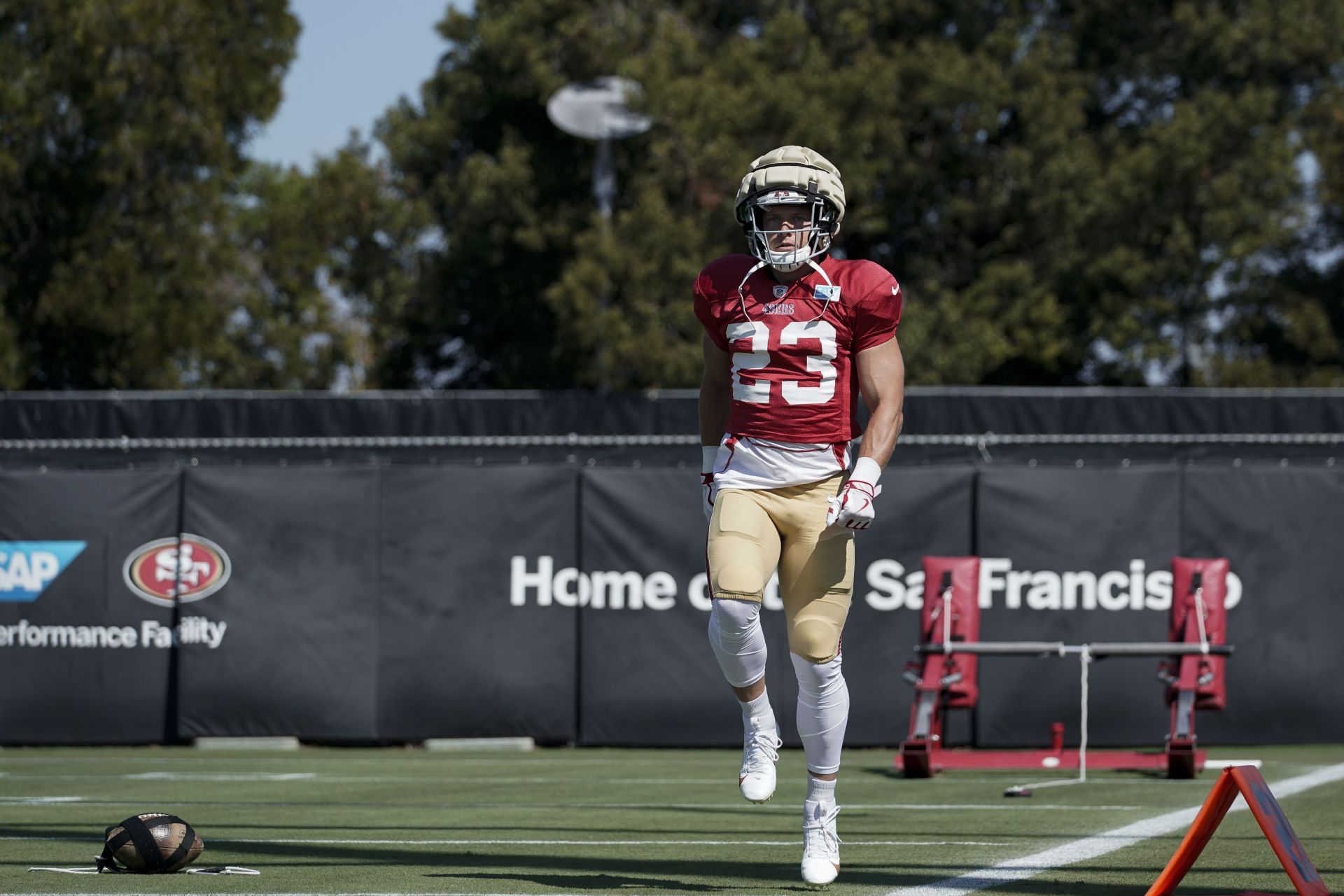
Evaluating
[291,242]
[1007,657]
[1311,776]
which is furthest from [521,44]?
[1311,776]

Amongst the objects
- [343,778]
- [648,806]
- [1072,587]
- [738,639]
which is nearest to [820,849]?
[738,639]

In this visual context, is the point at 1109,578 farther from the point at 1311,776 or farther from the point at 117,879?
the point at 117,879

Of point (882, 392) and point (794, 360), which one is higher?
point (794, 360)

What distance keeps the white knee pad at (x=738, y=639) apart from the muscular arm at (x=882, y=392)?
25.3 inches

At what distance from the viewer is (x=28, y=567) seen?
45.5 ft

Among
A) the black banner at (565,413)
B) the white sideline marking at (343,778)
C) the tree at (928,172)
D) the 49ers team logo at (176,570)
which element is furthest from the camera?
the tree at (928,172)

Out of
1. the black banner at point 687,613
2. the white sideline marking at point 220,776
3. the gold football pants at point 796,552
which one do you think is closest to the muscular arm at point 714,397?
the gold football pants at point 796,552

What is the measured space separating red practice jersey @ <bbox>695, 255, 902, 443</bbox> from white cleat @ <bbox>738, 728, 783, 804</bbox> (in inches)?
38.8

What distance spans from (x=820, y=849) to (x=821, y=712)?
1.47 ft

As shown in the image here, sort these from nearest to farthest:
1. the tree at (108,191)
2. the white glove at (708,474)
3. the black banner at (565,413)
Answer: the white glove at (708,474) → the black banner at (565,413) → the tree at (108,191)

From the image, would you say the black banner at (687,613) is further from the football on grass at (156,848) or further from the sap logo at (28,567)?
the football on grass at (156,848)

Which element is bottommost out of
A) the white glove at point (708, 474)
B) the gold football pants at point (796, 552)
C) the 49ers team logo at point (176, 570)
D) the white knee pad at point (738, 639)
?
the white knee pad at point (738, 639)

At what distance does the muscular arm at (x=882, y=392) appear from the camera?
5.63m

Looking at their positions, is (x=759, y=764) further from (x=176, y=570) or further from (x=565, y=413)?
(x=565, y=413)
